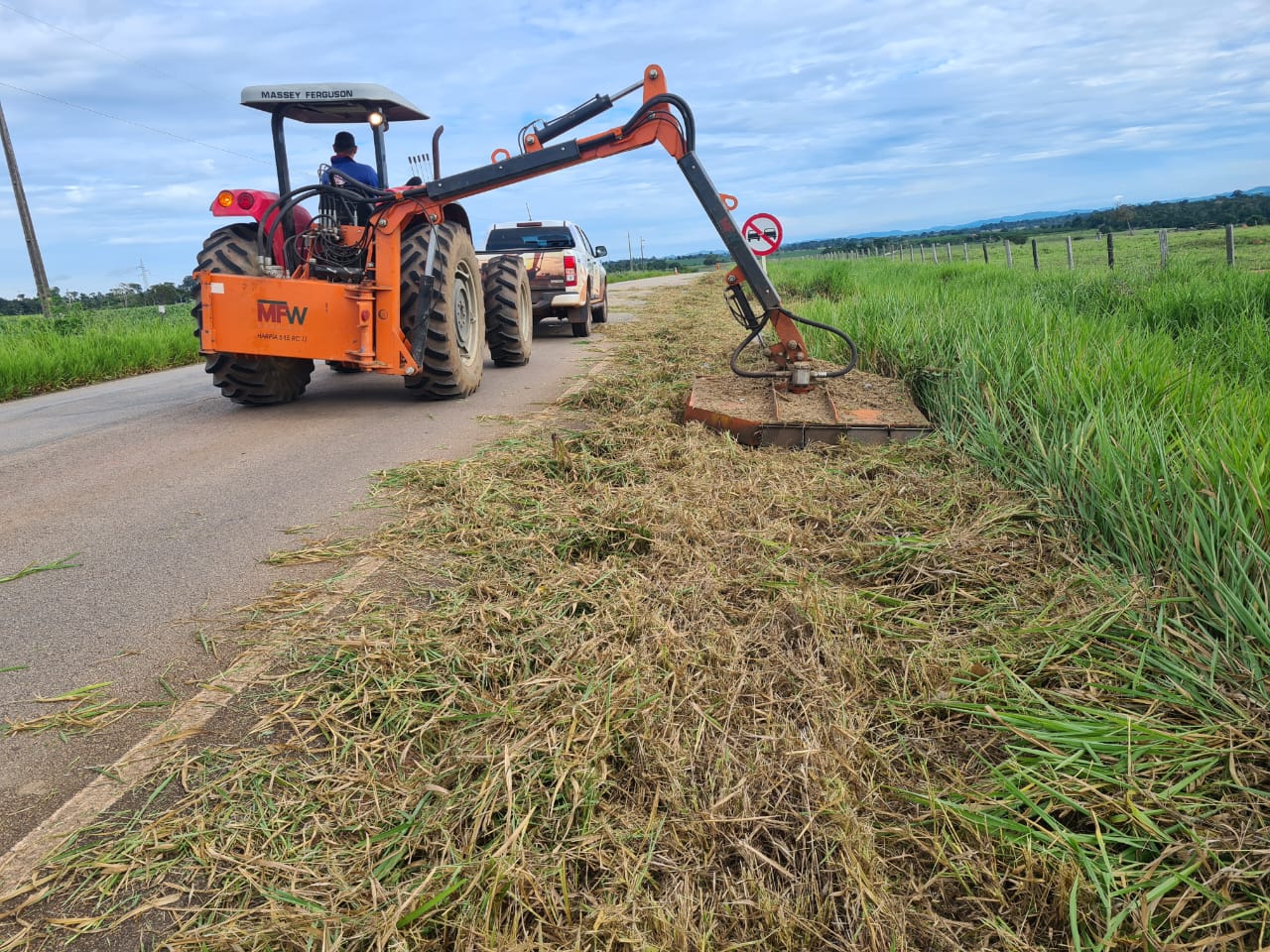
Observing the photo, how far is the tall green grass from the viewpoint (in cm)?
164

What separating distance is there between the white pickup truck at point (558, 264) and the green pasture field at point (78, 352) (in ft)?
16.1

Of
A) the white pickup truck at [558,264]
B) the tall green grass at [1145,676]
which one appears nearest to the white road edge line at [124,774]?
the tall green grass at [1145,676]

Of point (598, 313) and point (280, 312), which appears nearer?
point (280, 312)

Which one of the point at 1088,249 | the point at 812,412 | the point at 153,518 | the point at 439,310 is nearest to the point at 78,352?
the point at 439,310

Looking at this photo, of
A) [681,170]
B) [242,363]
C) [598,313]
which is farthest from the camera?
[598,313]

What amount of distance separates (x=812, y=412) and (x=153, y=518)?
384cm

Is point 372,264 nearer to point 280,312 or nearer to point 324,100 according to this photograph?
point 280,312

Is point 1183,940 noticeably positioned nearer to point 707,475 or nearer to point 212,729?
point 212,729

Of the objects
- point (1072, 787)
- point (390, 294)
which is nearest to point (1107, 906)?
point (1072, 787)

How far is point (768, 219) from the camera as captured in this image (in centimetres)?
621

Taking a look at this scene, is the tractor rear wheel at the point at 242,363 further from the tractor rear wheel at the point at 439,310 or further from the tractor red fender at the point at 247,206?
the tractor rear wheel at the point at 439,310

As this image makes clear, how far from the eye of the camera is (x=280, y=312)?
6.32 meters

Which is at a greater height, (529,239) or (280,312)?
(529,239)

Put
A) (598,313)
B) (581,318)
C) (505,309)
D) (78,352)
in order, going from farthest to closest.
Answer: (598,313), (581,318), (78,352), (505,309)
